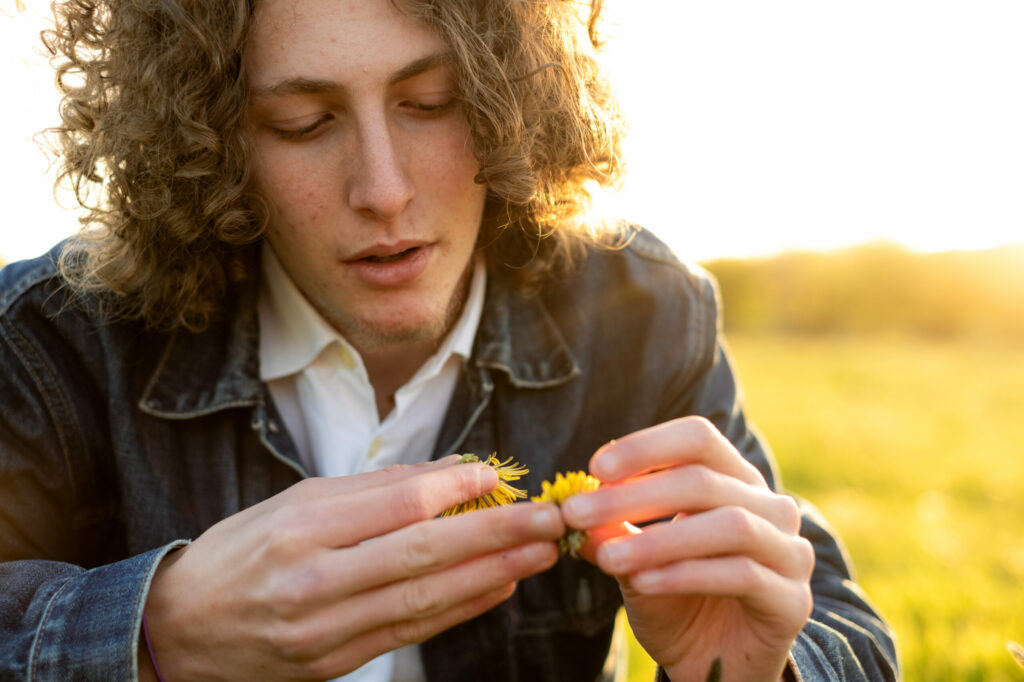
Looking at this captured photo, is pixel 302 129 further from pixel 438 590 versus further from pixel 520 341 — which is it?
pixel 438 590

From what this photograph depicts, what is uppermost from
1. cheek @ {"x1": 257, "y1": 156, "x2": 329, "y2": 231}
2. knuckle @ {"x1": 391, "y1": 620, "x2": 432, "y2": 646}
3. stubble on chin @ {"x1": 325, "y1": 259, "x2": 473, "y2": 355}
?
cheek @ {"x1": 257, "y1": 156, "x2": 329, "y2": 231}

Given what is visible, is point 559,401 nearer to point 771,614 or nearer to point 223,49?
point 771,614

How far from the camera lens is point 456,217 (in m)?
2.40

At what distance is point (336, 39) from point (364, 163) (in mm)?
335

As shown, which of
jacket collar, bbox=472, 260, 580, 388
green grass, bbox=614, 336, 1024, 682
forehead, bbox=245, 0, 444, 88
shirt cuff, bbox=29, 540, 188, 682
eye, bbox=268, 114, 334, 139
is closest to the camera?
shirt cuff, bbox=29, 540, 188, 682

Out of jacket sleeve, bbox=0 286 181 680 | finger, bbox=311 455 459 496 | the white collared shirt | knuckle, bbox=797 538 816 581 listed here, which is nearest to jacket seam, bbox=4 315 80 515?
jacket sleeve, bbox=0 286 181 680

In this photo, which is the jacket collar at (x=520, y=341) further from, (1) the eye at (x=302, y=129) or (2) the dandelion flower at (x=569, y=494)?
(2) the dandelion flower at (x=569, y=494)

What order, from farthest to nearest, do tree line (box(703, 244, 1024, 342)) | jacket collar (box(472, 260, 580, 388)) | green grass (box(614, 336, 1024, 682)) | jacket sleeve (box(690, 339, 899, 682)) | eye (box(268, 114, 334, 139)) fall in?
tree line (box(703, 244, 1024, 342)) < green grass (box(614, 336, 1024, 682)) < jacket collar (box(472, 260, 580, 388)) < eye (box(268, 114, 334, 139)) < jacket sleeve (box(690, 339, 899, 682))

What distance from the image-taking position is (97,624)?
5.81ft

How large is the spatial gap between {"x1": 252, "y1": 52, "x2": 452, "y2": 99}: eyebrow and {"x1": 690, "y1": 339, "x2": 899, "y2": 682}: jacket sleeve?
1408 millimetres

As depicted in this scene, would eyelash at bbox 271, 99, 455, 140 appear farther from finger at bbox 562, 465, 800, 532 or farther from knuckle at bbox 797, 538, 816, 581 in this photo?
knuckle at bbox 797, 538, 816, 581

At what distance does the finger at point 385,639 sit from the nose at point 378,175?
3.61 ft

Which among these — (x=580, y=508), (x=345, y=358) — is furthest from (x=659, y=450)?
(x=345, y=358)

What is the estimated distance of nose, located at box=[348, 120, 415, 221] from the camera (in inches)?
83.7
